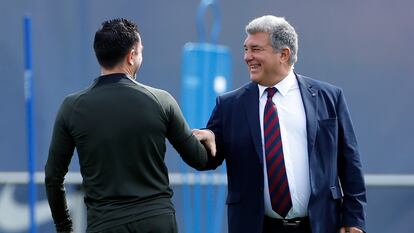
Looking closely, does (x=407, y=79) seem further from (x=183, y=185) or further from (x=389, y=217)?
(x=183, y=185)

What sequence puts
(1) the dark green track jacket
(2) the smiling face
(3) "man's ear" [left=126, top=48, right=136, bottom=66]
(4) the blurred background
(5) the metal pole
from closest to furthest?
(1) the dark green track jacket, (3) "man's ear" [left=126, top=48, right=136, bottom=66], (2) the smiling face, (5) the metal pole, (4) the blurred background

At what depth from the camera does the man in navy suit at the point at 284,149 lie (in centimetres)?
325

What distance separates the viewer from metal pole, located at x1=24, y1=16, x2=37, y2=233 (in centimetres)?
403

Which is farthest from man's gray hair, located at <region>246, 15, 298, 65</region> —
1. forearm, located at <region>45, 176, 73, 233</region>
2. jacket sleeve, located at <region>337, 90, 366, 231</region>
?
forearm, located at <region>45, 176, 73, 233</region>

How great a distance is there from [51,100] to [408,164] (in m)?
1.95

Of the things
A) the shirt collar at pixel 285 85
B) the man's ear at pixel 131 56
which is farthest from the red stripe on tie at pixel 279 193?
the man's ear at pixel 131 56

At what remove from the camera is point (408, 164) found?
4.57 metres

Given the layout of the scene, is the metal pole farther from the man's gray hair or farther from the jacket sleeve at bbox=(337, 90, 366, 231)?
the jacket sleeve at bbox=(337, 90, 366, 231)

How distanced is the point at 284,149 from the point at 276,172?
98mm

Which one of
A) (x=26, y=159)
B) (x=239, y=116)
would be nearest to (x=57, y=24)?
(x=26, y=159)

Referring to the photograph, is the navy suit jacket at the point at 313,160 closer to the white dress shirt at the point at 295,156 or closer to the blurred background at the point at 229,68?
the white dress shirt at the point at 295,156

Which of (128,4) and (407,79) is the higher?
(128,4)

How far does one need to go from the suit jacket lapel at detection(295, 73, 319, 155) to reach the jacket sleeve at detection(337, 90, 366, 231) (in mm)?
117

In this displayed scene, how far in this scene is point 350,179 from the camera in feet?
10.9
